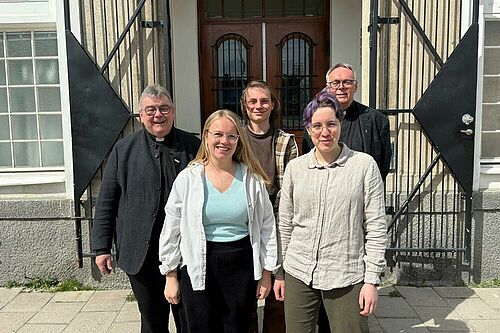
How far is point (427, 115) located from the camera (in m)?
4.10

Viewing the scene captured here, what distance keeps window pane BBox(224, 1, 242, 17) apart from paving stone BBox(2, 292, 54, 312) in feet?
10.6

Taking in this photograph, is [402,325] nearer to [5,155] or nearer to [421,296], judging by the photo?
[421,296]

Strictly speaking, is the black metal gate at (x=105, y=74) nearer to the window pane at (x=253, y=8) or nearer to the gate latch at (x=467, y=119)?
the window pane at (x=253, y=8)

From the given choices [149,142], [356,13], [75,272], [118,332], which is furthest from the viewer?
[356,13]

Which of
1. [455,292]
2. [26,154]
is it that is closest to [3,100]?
[26,154]

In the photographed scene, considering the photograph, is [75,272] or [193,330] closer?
[193,330]

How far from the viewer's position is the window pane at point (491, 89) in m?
4.37

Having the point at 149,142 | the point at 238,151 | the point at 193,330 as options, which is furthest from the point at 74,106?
the point at 193,330

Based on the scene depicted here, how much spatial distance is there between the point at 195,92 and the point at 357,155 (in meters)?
2.88

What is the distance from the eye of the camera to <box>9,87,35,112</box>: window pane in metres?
4.47

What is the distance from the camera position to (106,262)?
278 cm

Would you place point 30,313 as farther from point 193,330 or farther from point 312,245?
point 312,245

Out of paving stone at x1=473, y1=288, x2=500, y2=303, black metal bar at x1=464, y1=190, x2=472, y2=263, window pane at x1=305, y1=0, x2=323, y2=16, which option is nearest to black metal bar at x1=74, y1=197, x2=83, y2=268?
window pane at x1=305, y1=0, x2=323, y2=16

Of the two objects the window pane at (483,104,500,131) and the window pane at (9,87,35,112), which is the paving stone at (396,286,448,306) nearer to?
the window pane at (483,104,500,131)
